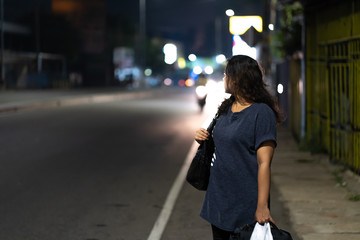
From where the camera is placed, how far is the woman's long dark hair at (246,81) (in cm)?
401

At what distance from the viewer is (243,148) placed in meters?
3.97

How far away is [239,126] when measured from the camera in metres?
3.96

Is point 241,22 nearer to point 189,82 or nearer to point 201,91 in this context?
Answer: point 201,91

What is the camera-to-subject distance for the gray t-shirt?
3949 millimetres

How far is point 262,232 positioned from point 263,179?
0.97 feet

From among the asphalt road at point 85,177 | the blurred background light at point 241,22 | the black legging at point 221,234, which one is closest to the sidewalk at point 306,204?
the asphalt road at point 85,177

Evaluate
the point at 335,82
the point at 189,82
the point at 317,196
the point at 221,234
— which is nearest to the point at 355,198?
the point at 317,196

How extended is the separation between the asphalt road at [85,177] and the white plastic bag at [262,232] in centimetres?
333

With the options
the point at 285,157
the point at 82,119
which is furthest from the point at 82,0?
the point at 285,157

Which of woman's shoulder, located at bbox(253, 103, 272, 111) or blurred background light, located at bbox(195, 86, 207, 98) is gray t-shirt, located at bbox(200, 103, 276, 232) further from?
blurred background light, located at bbox(195, 86, 207, 98)

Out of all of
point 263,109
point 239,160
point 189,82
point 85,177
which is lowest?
point 85,177

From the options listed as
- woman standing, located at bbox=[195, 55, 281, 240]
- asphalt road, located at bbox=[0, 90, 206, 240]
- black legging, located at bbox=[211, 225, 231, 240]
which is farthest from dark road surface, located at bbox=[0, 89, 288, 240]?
woman standing, located at bbox=[195, 55, 281, 240]

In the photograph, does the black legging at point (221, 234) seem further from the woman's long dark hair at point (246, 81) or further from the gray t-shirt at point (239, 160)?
the woman's long dark hair at point (246, 81)

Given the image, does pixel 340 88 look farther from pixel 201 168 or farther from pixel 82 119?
pixel 82 119
